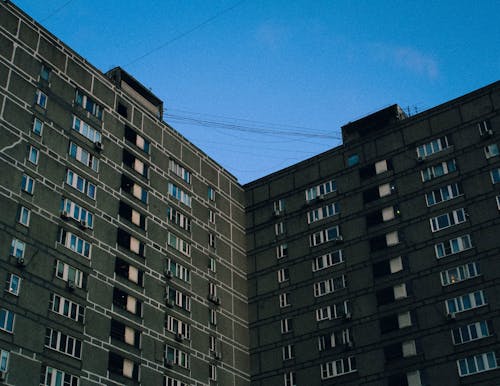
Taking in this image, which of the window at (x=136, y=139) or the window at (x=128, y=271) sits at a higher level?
the window at (x=136, y=139)

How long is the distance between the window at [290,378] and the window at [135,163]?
24.8 metres

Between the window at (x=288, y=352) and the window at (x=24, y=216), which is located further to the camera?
the window at (x=288, y=352)

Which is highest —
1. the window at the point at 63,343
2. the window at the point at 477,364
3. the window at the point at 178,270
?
the window at the point at 178,270

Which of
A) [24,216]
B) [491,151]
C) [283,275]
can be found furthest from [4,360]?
[491,151]

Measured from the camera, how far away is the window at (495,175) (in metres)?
73.8

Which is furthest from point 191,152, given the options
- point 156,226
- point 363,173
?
point 363,173

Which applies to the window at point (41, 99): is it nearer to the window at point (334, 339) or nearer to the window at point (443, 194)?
the window at point (334, 339)

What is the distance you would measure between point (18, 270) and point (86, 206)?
1088cm

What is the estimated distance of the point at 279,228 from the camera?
287 ft

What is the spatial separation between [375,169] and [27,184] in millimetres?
37438

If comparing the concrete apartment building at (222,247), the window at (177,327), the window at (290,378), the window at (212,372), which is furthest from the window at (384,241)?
the window at (177,327)

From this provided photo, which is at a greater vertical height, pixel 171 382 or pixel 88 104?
pixel 88 104

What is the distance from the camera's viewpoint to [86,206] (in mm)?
69062

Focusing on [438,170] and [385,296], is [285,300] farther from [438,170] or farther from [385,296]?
[438,170]
